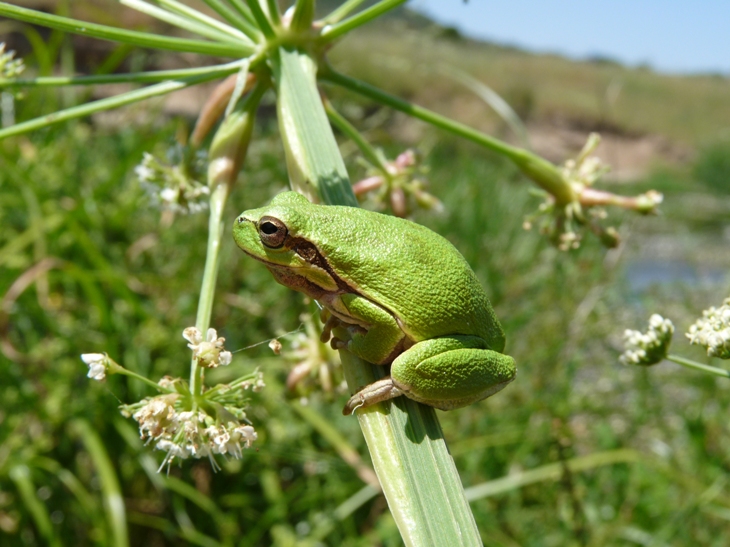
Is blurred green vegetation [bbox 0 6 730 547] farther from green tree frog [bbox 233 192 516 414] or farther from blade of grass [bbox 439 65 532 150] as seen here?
green tree frog [bbox 233 192 516 414]

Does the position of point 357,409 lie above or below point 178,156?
below

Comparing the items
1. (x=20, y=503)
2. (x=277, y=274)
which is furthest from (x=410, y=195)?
(x=20, y=503)

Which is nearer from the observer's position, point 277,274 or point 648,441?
point 277,274

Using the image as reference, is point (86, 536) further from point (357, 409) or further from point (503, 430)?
point (357, 409)

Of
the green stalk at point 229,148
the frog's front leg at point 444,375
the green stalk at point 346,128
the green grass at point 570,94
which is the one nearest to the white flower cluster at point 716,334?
the frog's front leg at point 444,375

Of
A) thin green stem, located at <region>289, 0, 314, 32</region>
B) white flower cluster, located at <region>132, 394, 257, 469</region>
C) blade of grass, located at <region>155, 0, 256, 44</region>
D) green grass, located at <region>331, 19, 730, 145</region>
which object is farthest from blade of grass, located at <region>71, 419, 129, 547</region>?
green grass, located at <region>331, 19, 730, 145</region>

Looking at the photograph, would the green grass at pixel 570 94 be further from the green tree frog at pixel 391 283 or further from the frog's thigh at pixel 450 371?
the frog's thigh at pixel 450 371
